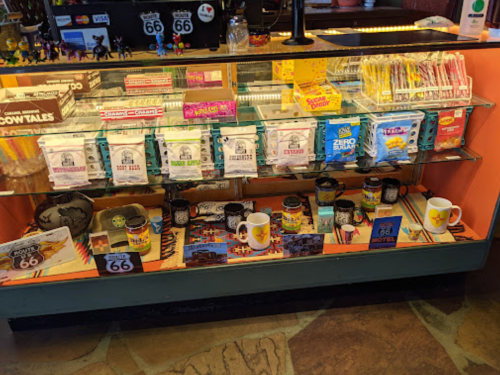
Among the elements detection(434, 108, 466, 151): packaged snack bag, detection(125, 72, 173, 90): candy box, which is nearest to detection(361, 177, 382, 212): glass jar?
detection(434, 108, 466, 151): packaged snack bag

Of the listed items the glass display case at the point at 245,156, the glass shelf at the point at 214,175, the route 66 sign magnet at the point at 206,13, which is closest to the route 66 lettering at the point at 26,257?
the glass display case at the point at 245,156

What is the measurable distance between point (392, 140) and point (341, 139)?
0.27 m

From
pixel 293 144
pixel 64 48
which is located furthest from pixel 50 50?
pixel 293 144

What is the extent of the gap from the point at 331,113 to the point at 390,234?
0.75 metres

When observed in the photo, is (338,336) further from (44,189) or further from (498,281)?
(44,189)

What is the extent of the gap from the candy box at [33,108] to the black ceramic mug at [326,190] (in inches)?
59.5

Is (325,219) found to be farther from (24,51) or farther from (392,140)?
(24,51)

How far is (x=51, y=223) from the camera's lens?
7.96 feet

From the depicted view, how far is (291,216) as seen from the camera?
246 centimetres

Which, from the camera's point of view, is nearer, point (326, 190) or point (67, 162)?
point (67, 162)

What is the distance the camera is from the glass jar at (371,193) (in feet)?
8.73

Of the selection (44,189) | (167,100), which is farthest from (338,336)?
(44,189)

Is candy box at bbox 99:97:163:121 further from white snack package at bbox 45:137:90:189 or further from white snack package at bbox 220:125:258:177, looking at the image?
white snack package at bbox 220:125:258:177

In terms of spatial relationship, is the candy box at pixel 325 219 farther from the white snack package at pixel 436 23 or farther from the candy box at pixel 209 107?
the white snack package at pixel 436 23
